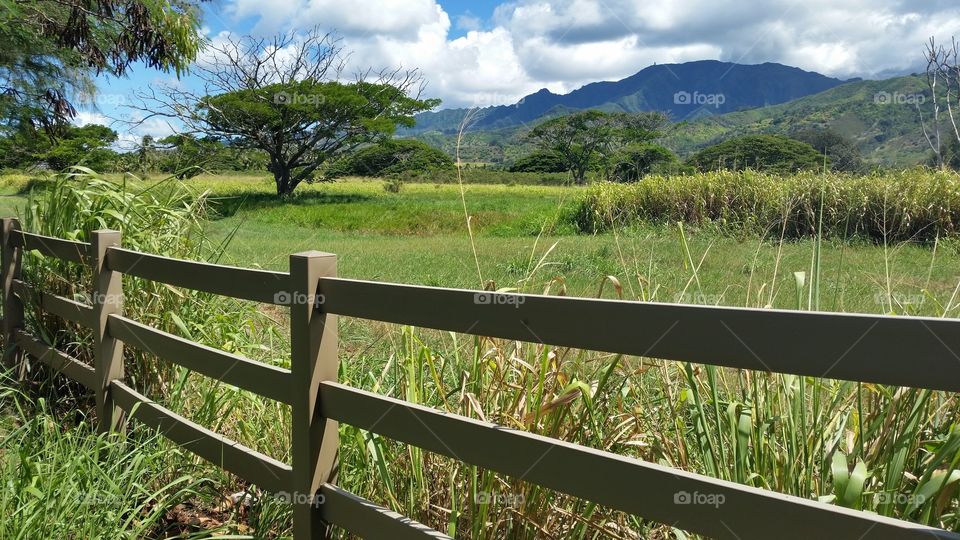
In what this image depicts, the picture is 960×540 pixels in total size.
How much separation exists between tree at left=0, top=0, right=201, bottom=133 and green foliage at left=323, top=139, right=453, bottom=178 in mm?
30700

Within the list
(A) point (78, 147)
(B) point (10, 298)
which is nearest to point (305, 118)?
(A) point (78, 147)

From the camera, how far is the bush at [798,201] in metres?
14.4

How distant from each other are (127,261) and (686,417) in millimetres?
2880

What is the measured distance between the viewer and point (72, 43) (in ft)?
32.5

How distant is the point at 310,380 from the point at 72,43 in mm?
9687

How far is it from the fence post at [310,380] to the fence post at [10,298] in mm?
3734

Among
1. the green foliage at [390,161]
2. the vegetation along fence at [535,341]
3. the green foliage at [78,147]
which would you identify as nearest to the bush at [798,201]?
the vegetation along fence at [535,341]

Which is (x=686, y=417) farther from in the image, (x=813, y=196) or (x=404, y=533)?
(x=813, y=196)

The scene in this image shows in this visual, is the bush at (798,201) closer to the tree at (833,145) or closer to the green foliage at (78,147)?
the tree at (833,145)

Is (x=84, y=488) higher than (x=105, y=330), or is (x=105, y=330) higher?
(x=105, y=330)

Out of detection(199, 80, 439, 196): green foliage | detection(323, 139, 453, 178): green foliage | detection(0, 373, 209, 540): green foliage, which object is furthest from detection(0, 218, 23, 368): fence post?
detection(323, 139, 453, 178): green foliage

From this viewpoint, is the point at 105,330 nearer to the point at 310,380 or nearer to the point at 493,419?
the point at 310,380

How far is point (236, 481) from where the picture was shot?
135 inches

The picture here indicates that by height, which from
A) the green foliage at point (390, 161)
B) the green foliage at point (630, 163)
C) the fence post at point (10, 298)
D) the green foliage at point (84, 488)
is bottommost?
the green foliage at point (84, 488)
